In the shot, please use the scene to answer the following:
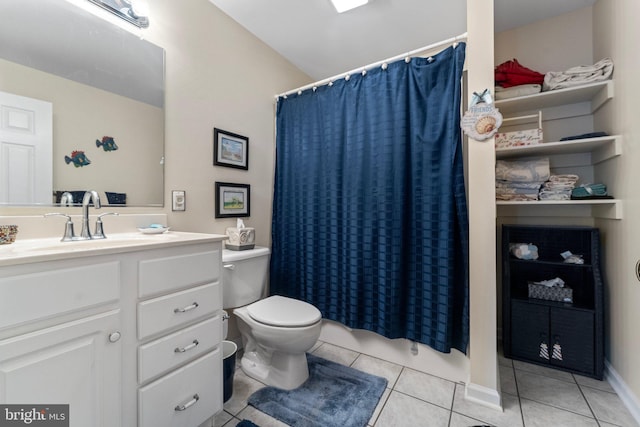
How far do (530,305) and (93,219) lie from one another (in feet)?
8.58

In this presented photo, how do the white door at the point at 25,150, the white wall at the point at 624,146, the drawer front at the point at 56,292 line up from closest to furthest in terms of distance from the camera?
the drawer front at the point at 56,292 < the white door at the point at 25,150 < the white wall at the point at 624,146

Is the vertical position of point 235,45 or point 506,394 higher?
point 235,45

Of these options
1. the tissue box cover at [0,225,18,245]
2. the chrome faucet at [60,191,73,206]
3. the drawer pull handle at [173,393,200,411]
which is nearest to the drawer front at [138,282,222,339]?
the drawer pull handle at [173,393,200,411]

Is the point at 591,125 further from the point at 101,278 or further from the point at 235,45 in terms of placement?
the point at 101,278

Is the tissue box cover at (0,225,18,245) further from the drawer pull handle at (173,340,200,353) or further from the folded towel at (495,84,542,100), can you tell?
the folded towel at (495,84,542,100)

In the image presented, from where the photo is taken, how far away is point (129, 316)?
93 cm

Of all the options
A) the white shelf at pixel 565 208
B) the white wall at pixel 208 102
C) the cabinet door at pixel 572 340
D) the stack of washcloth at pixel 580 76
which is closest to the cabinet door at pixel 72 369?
the white wall at pixel 208 102

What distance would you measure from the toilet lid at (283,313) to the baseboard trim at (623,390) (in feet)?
5.30

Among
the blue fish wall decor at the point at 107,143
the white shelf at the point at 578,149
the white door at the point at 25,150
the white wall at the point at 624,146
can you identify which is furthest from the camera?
the white shelf at the point at 578,149

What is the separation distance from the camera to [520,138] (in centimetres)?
182

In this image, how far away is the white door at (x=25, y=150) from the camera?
1.04m

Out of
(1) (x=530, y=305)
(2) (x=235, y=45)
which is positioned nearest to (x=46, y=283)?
(2) (x=235, y=45)

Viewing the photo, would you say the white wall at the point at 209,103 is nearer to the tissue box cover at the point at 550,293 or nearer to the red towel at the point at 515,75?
the red towel at the point at 515,75

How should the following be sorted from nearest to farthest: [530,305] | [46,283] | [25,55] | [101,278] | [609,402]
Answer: [46,283]
[101,278]
[25,55]
[609,402]
[530,305]
